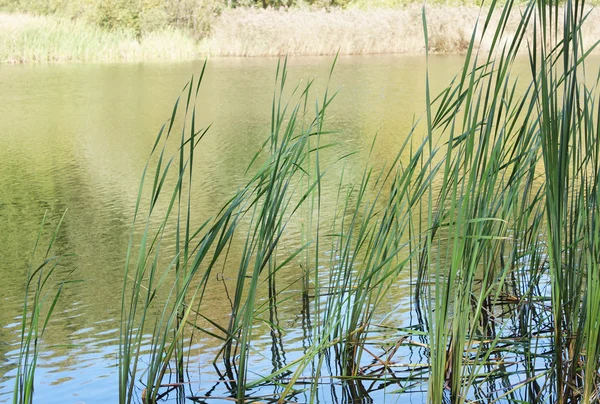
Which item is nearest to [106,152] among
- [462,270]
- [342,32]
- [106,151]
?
[106,151]

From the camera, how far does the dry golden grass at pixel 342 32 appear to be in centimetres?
1478

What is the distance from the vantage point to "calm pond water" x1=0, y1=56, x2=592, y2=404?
221 centimetres

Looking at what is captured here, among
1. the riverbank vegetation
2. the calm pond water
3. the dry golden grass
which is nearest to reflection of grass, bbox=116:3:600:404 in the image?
the riverbank vegetation

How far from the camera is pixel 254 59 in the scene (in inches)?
546

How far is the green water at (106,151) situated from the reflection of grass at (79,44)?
1.26 meters

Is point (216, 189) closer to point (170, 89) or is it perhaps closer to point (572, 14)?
point (572, 14)

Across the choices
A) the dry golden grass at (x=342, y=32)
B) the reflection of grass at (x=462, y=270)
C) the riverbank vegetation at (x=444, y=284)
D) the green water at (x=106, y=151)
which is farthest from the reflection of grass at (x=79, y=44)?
the reflection of grass at (x=462, y=270)

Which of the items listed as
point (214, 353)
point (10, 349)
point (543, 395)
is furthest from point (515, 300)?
point (10, 349)

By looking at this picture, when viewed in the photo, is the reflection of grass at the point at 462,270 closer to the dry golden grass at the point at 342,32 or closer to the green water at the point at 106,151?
the green water at the point at 106,151

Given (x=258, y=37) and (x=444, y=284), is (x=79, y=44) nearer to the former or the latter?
(x=258, y=37)

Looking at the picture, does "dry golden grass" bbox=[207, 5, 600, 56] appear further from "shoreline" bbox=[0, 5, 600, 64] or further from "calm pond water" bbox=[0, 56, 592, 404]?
"calm pond water" bbox=[0, 56, 592, 404]

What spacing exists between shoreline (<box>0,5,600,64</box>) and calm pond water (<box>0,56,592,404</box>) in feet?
3.59

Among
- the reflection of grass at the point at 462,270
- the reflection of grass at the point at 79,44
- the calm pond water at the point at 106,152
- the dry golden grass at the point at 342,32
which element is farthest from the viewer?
the dry golden grass at the point at 342,32

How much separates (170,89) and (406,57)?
5.60 metres
